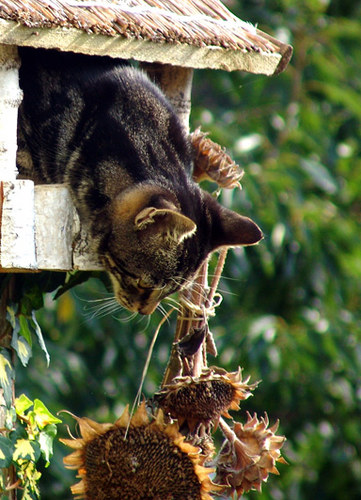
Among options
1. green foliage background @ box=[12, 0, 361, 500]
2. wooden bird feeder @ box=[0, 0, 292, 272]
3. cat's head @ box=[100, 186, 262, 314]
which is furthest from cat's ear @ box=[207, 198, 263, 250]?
green foliage background @ box=[12, 0, 361, 500]

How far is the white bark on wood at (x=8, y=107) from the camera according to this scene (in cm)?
173

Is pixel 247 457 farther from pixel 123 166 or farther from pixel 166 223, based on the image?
pixel 123 166

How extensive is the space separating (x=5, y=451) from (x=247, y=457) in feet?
1.45

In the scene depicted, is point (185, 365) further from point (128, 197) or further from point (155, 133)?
point (155, 133)

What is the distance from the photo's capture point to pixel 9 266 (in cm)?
167

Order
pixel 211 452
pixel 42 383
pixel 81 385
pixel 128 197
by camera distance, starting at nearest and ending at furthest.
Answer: pixel 211 452 → pixel 128 197 → pixel 42 383 → pixel 81 385

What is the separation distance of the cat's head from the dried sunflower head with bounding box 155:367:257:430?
0.35m

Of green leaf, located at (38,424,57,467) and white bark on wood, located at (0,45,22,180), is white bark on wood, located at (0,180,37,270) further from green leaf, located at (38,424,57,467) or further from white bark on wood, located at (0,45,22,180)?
green leaf, located at (38,424,57,467)

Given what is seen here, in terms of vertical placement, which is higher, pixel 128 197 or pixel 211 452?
pixel 128 197

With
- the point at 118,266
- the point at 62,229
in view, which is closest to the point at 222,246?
the point at 118,266

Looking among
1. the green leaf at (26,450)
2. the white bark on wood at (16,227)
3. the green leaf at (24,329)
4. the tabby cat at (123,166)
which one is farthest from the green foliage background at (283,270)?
the white bark on wood at (16,227)

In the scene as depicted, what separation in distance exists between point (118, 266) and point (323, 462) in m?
2.49

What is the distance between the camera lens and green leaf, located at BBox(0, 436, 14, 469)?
174 cm

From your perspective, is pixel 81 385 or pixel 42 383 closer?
pixel 42 383
